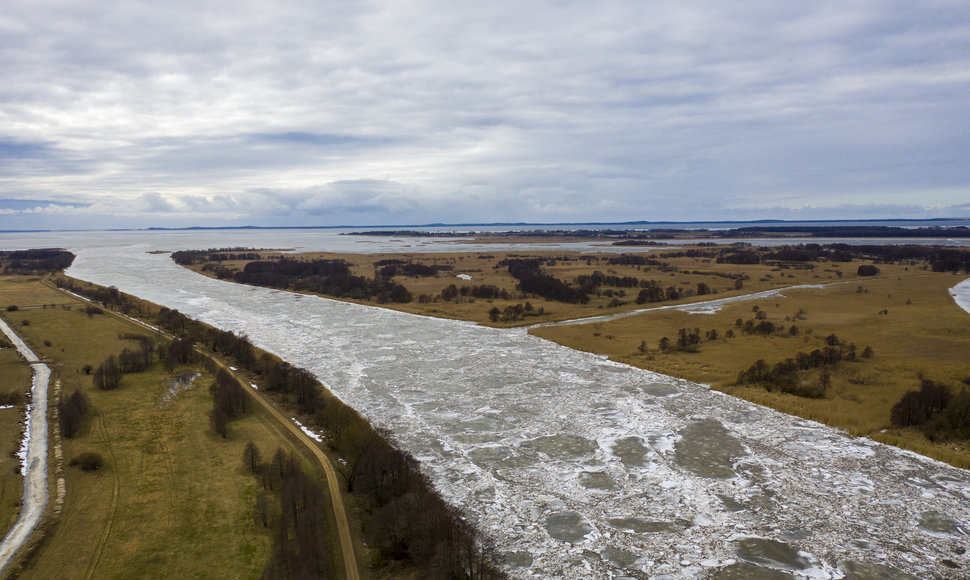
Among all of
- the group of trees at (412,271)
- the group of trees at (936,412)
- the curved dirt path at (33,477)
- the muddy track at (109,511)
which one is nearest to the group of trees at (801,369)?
the group of trees at (936,412)

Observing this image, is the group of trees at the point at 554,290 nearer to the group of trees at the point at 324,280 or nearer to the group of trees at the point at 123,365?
the group of trees at the point at 324,280

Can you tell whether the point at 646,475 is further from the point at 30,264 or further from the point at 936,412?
the point at 30,264

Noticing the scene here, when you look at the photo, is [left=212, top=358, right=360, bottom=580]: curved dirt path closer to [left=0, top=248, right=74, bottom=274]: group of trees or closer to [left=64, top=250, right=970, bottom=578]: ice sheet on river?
[left=64, top=250, right=970, bottom=578]: ice sheet on river

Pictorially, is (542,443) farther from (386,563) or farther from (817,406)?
(817,406)

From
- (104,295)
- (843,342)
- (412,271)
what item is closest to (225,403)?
(843,342)

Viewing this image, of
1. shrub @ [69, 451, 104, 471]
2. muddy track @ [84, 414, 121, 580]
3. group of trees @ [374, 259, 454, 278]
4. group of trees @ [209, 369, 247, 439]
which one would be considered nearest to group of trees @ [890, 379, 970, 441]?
group of trees @ [209, 369, 247, 439]

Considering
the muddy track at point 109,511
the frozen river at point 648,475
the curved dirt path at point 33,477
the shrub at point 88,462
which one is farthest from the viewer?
the shrub at point 88,462
